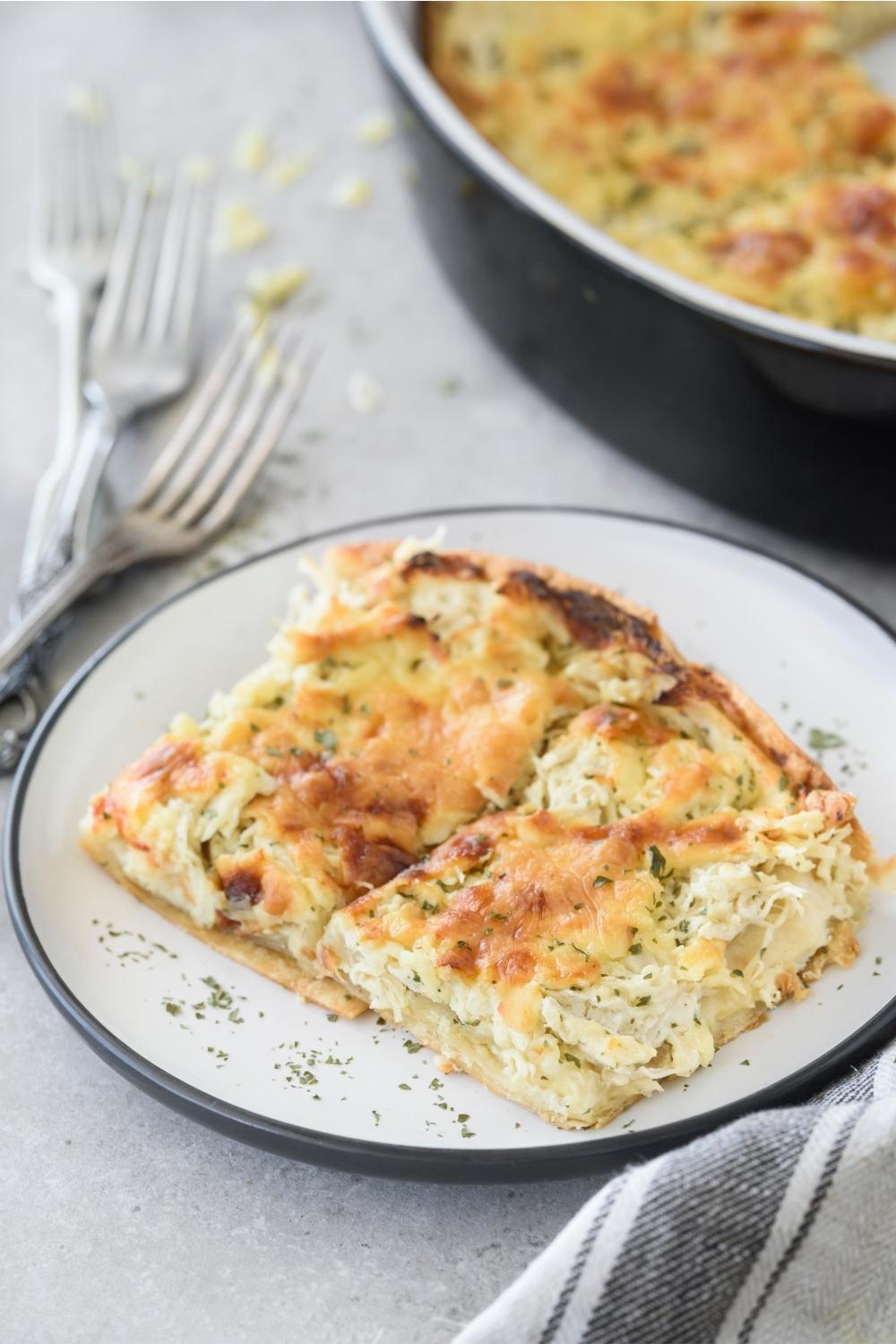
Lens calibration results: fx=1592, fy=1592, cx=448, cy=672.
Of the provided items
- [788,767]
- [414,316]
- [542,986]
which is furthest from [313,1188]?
[414,316]

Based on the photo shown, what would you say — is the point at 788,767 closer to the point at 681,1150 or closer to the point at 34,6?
the point at 681,1150

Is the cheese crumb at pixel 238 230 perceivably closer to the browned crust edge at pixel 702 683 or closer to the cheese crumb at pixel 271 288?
the cheese crumb at pixel 271 288

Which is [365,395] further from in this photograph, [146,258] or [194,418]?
[146,258]

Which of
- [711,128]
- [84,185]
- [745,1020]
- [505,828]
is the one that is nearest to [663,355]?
[711,128]

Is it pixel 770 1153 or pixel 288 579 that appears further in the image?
pixel 288 579

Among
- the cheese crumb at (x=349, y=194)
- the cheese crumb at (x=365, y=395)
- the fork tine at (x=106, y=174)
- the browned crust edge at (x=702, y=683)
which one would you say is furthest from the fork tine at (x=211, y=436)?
the cheese crumb at (x=349, y=194)
